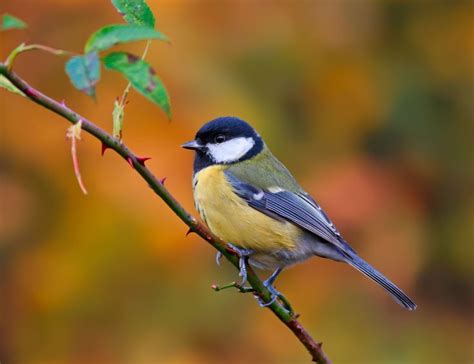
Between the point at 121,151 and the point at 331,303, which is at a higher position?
the point at 121,151

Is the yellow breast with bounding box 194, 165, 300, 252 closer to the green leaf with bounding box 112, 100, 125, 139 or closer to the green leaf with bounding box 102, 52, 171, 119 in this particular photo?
the green leaf with bounding box 112, 100, 125, 139

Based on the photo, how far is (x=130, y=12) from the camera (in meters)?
1.29

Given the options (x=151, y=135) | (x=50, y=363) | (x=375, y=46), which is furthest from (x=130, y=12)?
(x=375, y=46)

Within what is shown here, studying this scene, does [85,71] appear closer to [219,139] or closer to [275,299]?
[275,299]

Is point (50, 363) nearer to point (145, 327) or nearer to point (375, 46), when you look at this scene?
point (145, 327)

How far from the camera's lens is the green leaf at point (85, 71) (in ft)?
3.54

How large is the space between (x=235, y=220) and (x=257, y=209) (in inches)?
5.7

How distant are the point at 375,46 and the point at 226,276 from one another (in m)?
1.93

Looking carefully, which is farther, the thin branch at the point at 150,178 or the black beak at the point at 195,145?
the black beak at the point at 195,145

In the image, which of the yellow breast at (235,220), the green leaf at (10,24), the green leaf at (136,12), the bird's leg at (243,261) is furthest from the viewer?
the yellow breast at (235,220)

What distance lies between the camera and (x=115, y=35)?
1.10 m

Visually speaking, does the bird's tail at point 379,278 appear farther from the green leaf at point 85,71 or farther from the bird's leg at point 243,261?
the green leaf at point 85,71

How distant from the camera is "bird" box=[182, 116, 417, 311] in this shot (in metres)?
2.73

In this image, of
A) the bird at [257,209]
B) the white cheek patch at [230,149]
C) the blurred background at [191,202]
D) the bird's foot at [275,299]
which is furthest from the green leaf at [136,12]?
the blurred background at [191,202]
